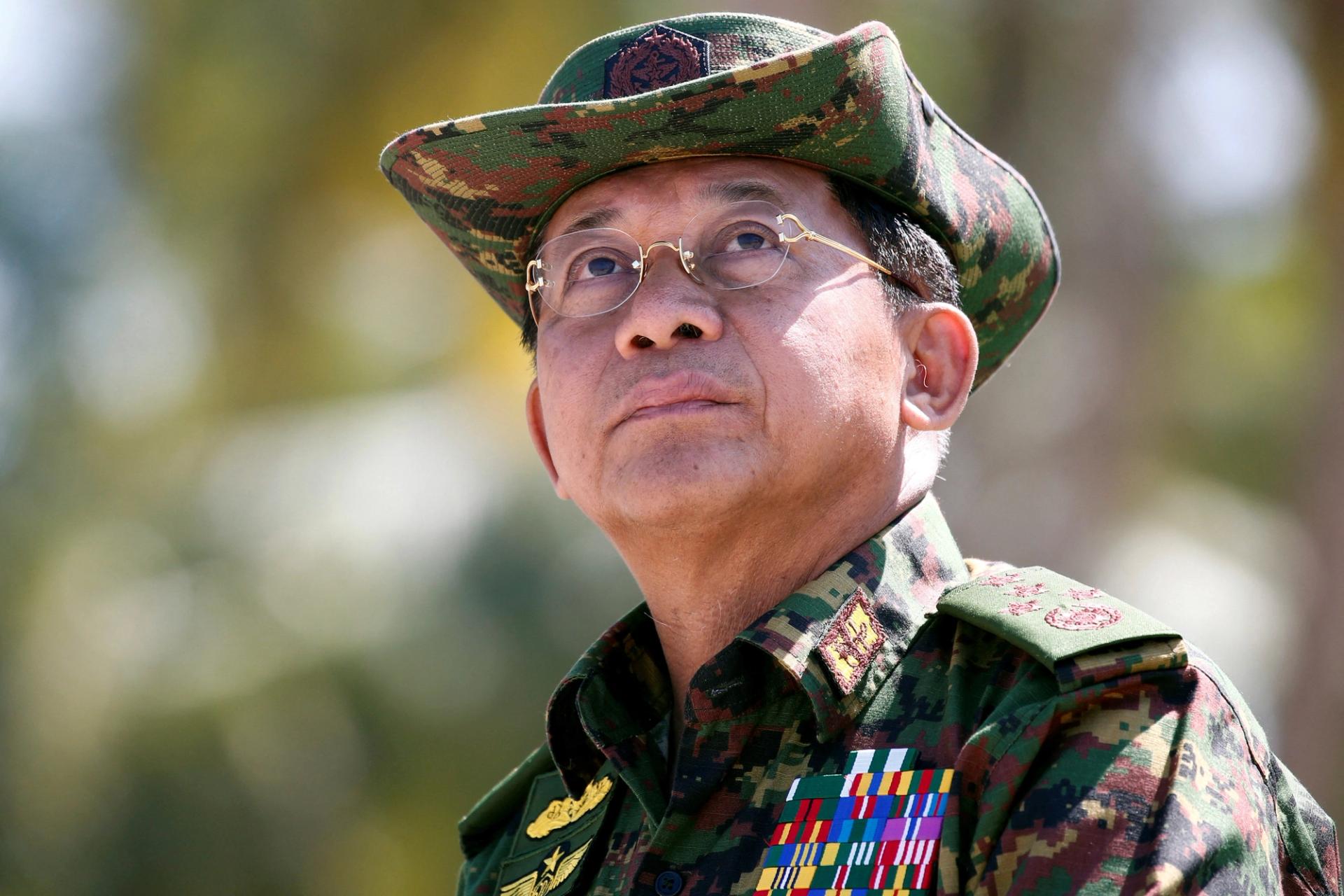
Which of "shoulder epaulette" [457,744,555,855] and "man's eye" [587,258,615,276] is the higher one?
"man's eye" [587,258,615,276]

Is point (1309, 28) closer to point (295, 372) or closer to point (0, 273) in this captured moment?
point (295, 372)

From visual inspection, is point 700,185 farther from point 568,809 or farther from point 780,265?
point 568,809

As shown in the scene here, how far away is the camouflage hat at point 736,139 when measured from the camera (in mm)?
3186

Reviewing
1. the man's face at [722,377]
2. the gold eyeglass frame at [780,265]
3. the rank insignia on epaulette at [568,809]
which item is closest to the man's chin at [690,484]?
the man's face at [722,377]

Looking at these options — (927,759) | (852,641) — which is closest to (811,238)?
(852,641)

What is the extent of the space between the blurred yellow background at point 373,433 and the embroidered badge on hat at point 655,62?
8.18m

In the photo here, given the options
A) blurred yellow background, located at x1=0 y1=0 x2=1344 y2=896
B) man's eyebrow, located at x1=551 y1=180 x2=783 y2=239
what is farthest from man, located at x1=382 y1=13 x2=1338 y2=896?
blurred yellow background, located at x1=0 y1=0 x2=1344 y2=896

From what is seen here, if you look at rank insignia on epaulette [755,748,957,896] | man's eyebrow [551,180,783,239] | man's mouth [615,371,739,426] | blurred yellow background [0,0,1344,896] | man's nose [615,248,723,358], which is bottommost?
blurred yellow background [0,0,1344,896]

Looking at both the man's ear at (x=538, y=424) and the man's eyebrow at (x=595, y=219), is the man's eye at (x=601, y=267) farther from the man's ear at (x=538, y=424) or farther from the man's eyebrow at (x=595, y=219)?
the man's ear at (x=538, y=424)

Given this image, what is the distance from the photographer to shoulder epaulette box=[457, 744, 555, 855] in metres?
3.68

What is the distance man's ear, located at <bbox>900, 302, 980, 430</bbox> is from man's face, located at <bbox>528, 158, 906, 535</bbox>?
0.08 meters

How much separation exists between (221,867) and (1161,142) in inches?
346

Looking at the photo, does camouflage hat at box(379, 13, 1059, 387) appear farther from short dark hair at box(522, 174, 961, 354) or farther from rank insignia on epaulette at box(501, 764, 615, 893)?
rank insignia on epaulette at box(501, 764, 615, 893)

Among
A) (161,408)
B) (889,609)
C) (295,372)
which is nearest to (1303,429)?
(295,372)
